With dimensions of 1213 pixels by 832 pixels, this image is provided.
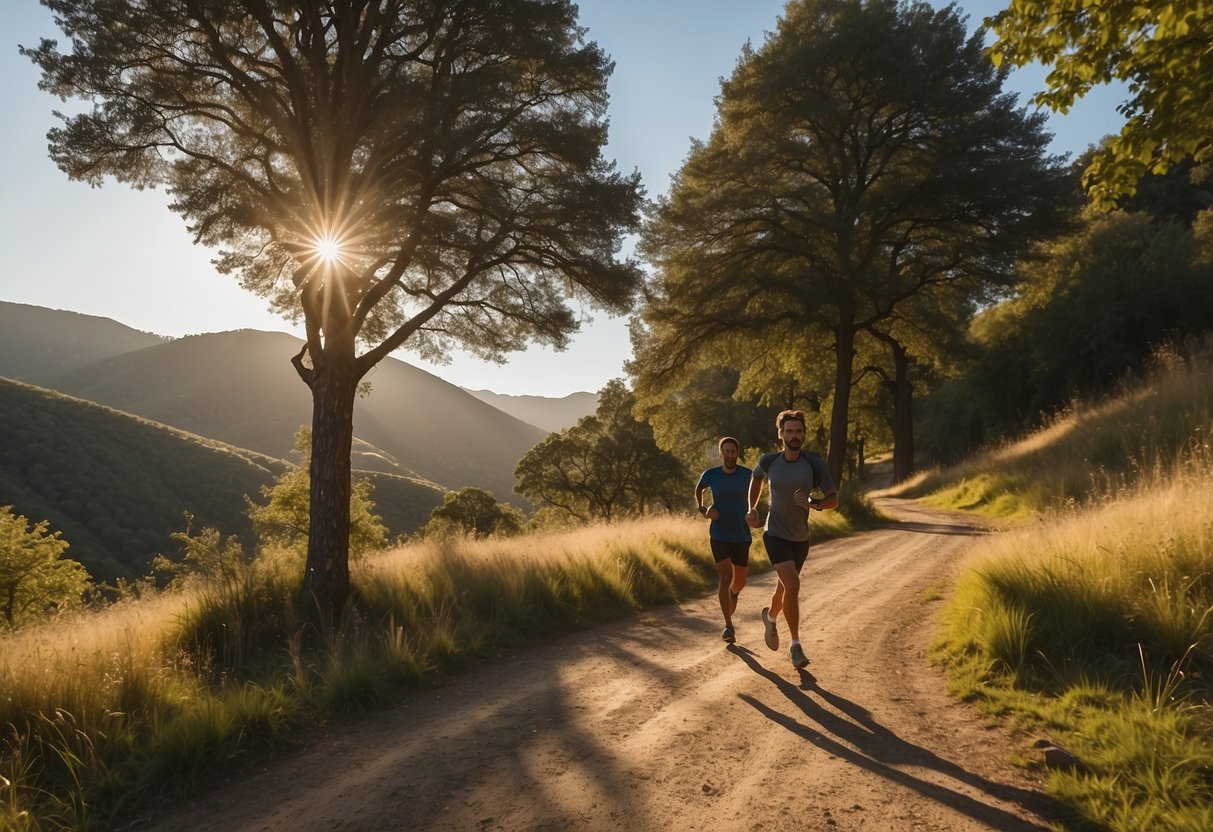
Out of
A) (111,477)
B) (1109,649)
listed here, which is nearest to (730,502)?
(1109,649)

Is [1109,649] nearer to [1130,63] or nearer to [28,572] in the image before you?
[1130,63]

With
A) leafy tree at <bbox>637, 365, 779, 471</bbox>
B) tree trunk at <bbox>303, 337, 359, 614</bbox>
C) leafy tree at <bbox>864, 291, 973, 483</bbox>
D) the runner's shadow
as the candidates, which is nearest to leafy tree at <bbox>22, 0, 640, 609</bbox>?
tree trunk at <bbox>303, 337, 359, 614</bbox>

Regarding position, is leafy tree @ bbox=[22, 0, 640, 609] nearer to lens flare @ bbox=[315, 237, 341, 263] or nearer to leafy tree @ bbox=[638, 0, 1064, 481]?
lens flare @ bbox=[315, 237, 341, 263]

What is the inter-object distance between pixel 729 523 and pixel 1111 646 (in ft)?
11.7

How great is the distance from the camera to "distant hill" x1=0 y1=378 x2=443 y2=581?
198 feet

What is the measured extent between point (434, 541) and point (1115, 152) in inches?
435

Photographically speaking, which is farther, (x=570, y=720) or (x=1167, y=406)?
(x=1167, y=406)

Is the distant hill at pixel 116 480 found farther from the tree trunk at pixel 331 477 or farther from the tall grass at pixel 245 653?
the tall grass at pixel 245 653

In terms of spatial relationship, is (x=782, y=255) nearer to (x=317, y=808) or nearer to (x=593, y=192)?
(x=593, y=192)

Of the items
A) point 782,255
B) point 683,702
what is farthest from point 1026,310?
point 683,702

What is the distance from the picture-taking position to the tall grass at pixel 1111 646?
323 cm

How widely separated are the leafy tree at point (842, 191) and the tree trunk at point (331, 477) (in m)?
8.85

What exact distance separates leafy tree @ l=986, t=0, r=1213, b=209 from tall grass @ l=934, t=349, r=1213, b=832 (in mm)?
3243

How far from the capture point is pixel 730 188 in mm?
17953
